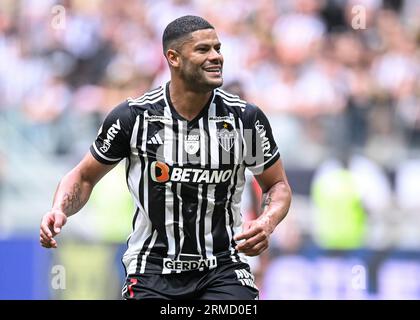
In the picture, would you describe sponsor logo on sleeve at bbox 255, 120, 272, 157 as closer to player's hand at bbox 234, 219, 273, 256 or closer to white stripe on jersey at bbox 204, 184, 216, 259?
white stripe on jersey at bbox 204, 184, 216, 259

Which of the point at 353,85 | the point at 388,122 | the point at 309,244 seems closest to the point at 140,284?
the point at 309,244

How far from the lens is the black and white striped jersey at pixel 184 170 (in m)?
6.54

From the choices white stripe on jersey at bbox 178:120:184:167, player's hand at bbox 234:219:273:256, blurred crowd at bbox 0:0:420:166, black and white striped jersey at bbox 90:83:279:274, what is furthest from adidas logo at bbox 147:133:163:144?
blurred crowd at bbox 0:0:420:166

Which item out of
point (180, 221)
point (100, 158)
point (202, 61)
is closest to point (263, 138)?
point (202, 61)

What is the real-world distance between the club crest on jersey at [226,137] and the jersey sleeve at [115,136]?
1.80ft

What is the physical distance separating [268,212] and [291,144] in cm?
523

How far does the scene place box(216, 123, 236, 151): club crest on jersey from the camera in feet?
21.8

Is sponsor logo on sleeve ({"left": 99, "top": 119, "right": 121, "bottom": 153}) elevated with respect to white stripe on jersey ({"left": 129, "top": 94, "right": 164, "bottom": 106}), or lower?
lower

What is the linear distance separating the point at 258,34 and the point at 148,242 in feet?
24.2

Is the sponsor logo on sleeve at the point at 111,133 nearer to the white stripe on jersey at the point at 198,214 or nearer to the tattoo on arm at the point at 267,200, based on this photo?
the white stripe on jersey at the point at 198,214

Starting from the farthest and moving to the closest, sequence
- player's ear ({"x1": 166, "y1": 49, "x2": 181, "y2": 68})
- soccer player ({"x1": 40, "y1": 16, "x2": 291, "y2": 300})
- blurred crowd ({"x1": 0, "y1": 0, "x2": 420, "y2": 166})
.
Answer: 1. blurred crowd ({"x1": 0, "y1": 0, "x2": 420, "y2": 166})
2. player's ear ({"x1": 166, "y1": 49, "x2": 181, "y2": 68})
3. soccer player ({"x1": 40, "y1": 16, "x2": 291, "y2": 300})

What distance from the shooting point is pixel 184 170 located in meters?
6.57

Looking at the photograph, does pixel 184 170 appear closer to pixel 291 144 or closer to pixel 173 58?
pixel 173 58

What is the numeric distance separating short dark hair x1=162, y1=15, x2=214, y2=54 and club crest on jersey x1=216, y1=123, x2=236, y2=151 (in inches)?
24.3
